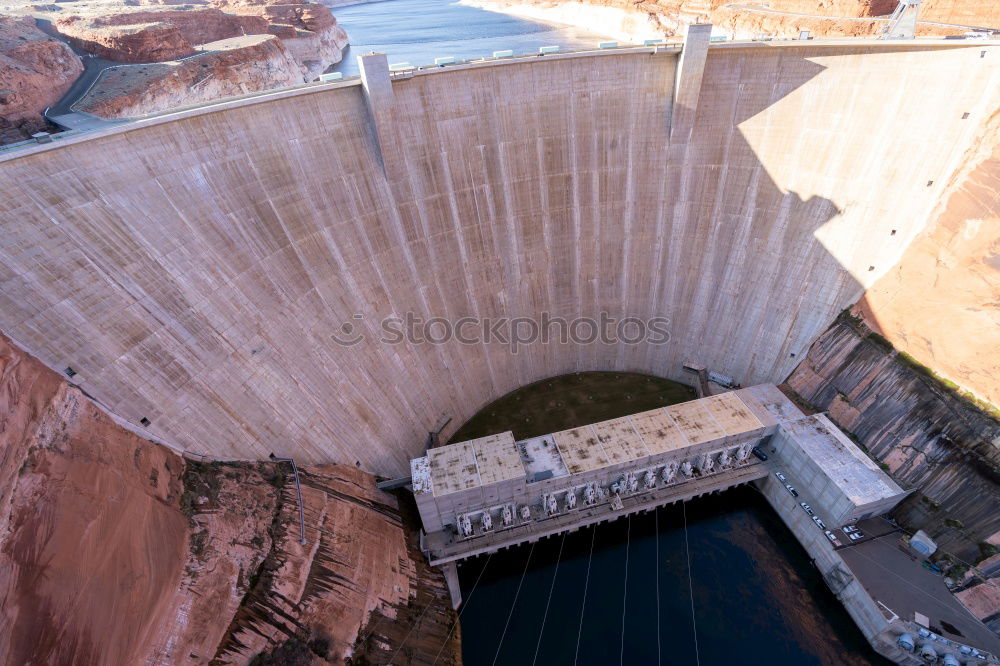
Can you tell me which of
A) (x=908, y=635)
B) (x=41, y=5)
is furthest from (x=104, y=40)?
(x=908, y=635)

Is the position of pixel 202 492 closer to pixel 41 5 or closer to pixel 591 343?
pixel 591 343

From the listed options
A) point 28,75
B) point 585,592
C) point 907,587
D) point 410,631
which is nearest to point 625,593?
point 585,592

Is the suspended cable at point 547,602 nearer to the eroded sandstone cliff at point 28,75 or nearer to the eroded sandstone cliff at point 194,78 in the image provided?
the eroded sandstone cliff at point 194,78

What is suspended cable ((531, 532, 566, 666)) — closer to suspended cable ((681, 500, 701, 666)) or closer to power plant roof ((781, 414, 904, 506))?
suspended cable ((681, 500, 701, 666))

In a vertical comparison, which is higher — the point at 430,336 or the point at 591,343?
the point at 430,336

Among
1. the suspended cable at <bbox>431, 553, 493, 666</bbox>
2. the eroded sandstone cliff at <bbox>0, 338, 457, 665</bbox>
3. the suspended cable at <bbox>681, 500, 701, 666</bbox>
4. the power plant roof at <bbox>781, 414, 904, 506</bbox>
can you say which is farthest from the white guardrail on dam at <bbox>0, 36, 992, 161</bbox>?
the suspended cable at <bbox>681, 500, 701, 666</bbox>

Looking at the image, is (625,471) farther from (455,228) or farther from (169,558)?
(169,558)
